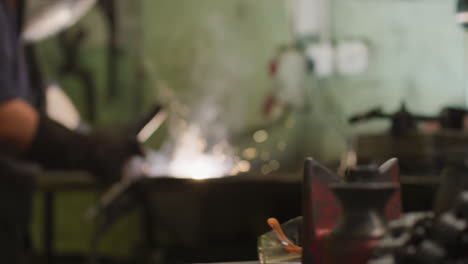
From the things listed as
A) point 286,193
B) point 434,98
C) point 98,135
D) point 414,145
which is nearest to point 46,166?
point 98,135

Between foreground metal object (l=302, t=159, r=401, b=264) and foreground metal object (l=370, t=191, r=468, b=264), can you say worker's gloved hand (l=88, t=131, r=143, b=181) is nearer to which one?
foreground metal object (l=302, t=159, r=401, b=264)

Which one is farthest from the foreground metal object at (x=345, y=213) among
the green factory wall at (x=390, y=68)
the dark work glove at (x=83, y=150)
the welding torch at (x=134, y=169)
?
the green factory wall at (x=390, y=68)

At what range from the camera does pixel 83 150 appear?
231cm

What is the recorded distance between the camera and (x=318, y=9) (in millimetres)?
4043

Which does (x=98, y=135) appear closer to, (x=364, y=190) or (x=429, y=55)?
(x=364, y=190)

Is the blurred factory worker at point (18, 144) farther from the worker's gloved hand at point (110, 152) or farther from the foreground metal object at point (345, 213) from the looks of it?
the foreground metal object at point (345, 213)

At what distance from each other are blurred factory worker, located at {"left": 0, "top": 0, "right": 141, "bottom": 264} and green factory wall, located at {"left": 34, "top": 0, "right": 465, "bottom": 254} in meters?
1.91

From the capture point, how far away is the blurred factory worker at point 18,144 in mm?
1989

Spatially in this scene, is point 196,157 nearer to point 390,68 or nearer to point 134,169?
point 134,169

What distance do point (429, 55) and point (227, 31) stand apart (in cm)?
151

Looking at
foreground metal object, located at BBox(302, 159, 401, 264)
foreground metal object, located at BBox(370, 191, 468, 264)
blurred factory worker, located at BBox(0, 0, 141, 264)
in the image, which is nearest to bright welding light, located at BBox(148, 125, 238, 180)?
blurred factory worker, located at BBox(0, 0, 141, 264)

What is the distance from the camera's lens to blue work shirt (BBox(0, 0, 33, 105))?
1.97 metres

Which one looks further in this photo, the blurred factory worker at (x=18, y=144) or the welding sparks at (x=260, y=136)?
the welding sparks at (x=260, y=136)

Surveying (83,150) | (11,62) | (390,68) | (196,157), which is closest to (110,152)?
(83,150)
